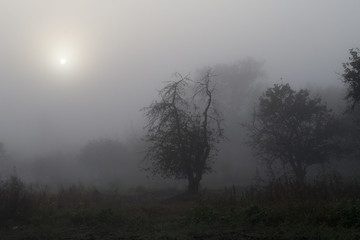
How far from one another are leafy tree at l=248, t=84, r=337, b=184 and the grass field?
17.5 m

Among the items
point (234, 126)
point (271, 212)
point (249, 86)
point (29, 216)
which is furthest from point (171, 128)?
point (249, 86)

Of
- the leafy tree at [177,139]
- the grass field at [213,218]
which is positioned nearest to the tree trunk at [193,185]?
the leafy tree at [177,139]

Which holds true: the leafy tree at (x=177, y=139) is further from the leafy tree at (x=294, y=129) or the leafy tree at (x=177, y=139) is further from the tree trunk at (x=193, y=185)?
the leafy tree at (x=294, y=129)

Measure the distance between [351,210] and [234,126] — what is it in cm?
4973

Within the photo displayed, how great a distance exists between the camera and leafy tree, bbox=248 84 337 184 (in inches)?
1216

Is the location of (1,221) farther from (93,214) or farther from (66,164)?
(66,164)

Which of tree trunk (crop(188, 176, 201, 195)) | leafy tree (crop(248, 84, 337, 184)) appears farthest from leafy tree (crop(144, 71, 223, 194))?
leafy tree (crop(248, 84, 337, 184))

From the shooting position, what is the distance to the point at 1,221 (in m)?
12.2

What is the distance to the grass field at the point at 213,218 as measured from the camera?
8.51 meters

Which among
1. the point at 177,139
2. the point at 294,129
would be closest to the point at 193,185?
the point at 177,139

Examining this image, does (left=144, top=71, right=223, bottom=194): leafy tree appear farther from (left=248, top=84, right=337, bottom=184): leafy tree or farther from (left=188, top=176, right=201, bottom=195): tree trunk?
(left=248, top=84, right=337, bottom=184): leafy tree

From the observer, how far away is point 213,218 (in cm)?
1083

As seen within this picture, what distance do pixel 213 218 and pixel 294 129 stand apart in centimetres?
2262

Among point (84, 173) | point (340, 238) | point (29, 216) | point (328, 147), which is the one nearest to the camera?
point (340, 238)
